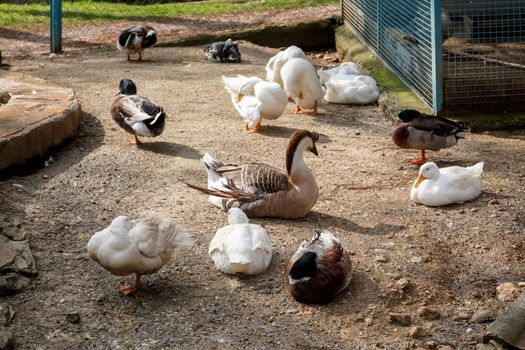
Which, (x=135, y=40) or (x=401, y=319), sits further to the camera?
(x=135, y=40)

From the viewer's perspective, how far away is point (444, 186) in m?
6.95

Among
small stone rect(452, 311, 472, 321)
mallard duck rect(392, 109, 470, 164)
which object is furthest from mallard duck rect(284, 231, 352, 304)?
mallard duck rect(392, 109, 470, 164)

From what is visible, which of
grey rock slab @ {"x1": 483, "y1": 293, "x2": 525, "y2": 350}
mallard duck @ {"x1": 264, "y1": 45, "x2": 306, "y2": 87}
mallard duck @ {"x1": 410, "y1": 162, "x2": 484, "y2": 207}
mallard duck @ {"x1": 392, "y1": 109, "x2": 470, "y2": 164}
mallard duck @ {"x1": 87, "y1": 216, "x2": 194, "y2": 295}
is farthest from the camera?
mallard duck @ {"x1": 264, "y1": 45, "x2": 306, "y2": 87}

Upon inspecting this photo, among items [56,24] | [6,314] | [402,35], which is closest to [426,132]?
[402,35]

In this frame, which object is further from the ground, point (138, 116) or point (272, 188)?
point (138, 116)

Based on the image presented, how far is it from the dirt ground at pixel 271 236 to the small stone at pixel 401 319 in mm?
42

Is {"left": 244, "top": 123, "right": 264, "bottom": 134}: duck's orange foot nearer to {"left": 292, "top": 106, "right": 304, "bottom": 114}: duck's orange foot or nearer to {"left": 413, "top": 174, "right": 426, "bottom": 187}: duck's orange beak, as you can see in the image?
{"left": 292, "top": 106, "right": 304, "bottom": 114}: duck's orange foot

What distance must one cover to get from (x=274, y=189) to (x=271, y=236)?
44 cm

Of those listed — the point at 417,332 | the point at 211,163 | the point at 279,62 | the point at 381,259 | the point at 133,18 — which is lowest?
the point at 417,332

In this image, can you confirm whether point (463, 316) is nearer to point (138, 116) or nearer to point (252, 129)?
point (138, 116)

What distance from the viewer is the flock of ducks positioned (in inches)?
216

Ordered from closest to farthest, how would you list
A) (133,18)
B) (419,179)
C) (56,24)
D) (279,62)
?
(419,179) → (279,62) → (56,24) → (133,18)

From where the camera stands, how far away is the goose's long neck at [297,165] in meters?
6.75

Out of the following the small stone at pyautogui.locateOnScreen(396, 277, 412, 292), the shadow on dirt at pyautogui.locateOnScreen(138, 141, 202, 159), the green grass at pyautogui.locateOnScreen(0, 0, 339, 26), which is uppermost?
the green grass at pyautogui.locateOnScreen(0, 0, 339, 26)
